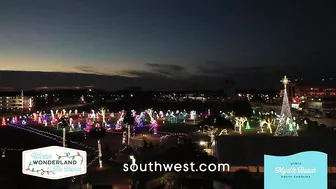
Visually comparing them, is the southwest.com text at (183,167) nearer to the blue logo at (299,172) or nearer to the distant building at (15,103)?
the blue logo at (299,172)

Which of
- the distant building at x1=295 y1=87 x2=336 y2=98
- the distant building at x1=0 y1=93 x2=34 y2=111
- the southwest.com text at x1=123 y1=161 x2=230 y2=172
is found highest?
the distant building at x1=295 y1=87 x2=336 y2=98

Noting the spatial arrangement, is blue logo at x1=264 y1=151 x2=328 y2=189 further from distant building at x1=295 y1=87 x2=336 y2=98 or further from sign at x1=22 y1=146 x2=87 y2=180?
distant building at x1=295 y1=87 x2=336 y2=98

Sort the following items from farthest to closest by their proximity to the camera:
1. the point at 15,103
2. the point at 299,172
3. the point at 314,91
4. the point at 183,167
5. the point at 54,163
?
1. the point at 314,91
2. the point at 15,103
3. the point at 183,167
4. the point at 299,172
5. the point at 54,163

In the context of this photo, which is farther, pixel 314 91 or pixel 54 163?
pixel 314 91

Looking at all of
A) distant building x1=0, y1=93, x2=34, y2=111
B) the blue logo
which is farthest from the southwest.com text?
distant building x1=0, y1=93, x2=34, y2=111

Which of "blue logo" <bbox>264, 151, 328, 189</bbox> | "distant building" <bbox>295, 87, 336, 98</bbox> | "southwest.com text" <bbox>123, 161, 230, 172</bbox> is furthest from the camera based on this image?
"distant building" <bbox>295, 87, 336, 98</bbox>

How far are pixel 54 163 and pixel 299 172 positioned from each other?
5.20 meters

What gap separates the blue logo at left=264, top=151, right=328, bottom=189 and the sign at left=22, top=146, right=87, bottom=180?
13.4ft

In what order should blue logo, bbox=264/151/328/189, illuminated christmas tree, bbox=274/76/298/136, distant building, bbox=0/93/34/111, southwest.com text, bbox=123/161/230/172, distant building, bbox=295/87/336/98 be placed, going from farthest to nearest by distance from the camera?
distant building, bbox=295/87/336/98 → distant building, bbox=0/93/34/111 → illuminated christmas tree, bbox=274/76/298/136 → southwest.com text, bbox=123/161/230/172 → blue logo, bbox=264/151/328/189

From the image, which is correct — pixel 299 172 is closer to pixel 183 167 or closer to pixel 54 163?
pixel 183 167

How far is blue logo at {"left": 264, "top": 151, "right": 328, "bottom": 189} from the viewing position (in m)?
8.12

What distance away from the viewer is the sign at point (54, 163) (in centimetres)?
799

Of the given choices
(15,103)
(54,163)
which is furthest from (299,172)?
(15,103)

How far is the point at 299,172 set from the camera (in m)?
8.16
